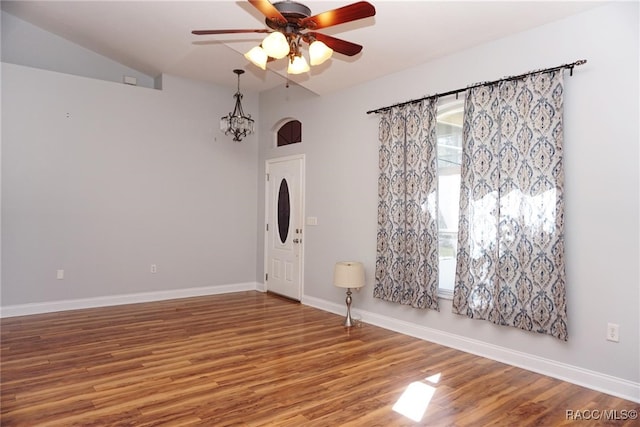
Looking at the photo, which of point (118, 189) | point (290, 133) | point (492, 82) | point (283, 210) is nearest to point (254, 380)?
point (492, 82)

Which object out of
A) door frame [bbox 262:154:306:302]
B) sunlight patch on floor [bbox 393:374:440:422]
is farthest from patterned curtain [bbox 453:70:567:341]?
door frame [bbox 262:154:306:302]

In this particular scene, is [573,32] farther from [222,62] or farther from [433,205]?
[222,62]

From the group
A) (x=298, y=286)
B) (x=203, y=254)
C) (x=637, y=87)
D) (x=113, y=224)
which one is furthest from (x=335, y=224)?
(x=637, y=87)

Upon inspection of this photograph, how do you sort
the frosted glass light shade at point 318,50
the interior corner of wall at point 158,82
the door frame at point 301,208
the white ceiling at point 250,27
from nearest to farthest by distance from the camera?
1. the frosted glass light shade at point 318,50
2. the white ceiling at point 250,27
3. the door frame at point 301,208
4. the interior corner of wall at point 158,82

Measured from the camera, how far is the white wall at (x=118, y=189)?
508 centimetres

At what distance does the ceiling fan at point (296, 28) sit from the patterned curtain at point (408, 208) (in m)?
1.58

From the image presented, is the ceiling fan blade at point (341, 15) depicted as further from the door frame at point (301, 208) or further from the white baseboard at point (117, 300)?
the white baseboard at point (117, 300)

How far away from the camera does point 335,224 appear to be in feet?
18.1

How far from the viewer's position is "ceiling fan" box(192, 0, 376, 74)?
7.95ft

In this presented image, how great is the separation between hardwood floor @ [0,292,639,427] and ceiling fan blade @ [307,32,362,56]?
8.20 feet

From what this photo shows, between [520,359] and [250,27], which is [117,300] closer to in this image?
[250,27]

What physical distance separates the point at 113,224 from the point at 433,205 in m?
4.34

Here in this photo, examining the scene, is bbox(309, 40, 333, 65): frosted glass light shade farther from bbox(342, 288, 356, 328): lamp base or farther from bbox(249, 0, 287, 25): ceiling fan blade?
bbox(342, 288, 356, 328): lamp base

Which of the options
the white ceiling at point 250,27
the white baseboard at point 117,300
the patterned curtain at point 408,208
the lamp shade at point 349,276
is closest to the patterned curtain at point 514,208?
the patterned curtain at point 408,208
